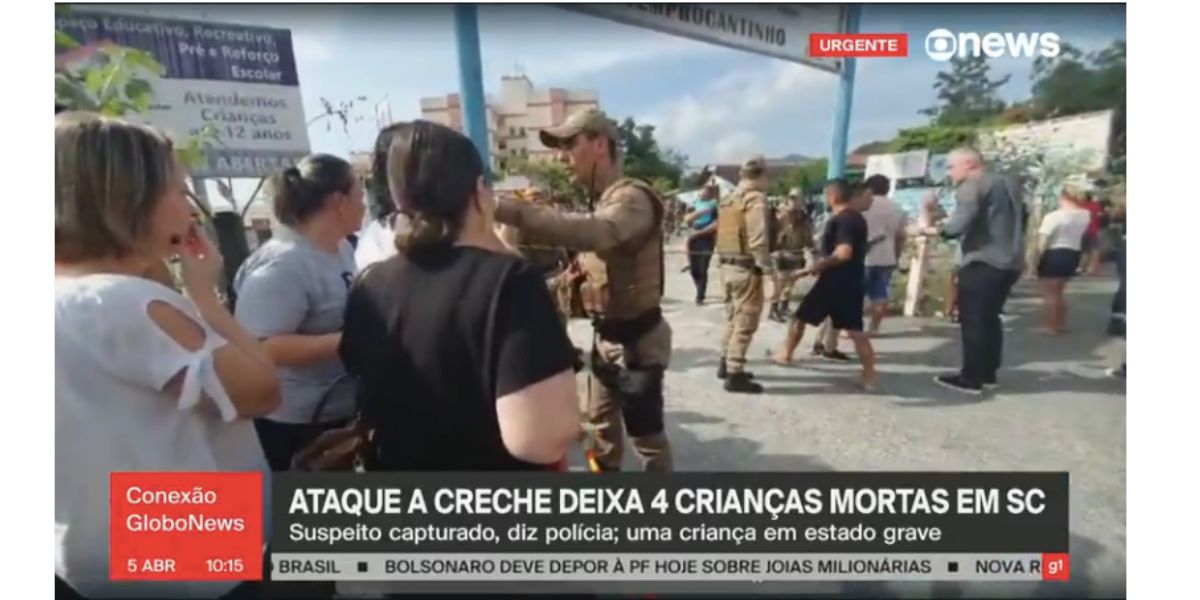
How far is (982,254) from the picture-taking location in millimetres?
2109

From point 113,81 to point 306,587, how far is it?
51.6 inches

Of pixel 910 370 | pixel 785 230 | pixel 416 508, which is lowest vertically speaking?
pixel 416 508

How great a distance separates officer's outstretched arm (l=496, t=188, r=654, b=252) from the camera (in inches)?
78.9

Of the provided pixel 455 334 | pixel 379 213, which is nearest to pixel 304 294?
pixel 379 213

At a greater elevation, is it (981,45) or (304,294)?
(981,45)

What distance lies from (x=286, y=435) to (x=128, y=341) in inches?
23.2

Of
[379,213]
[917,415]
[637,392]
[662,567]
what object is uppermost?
[379,213]

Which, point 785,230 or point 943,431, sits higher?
point 785,230

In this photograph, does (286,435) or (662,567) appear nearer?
(286,435)

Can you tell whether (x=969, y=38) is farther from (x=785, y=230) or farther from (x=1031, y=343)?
(x=1031, y=343)

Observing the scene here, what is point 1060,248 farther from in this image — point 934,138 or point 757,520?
point 757,520

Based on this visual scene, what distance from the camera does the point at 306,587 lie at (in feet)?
7.04

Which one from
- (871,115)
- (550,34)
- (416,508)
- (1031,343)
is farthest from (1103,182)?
(416,508)

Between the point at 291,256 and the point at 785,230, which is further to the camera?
the point at 785,230
